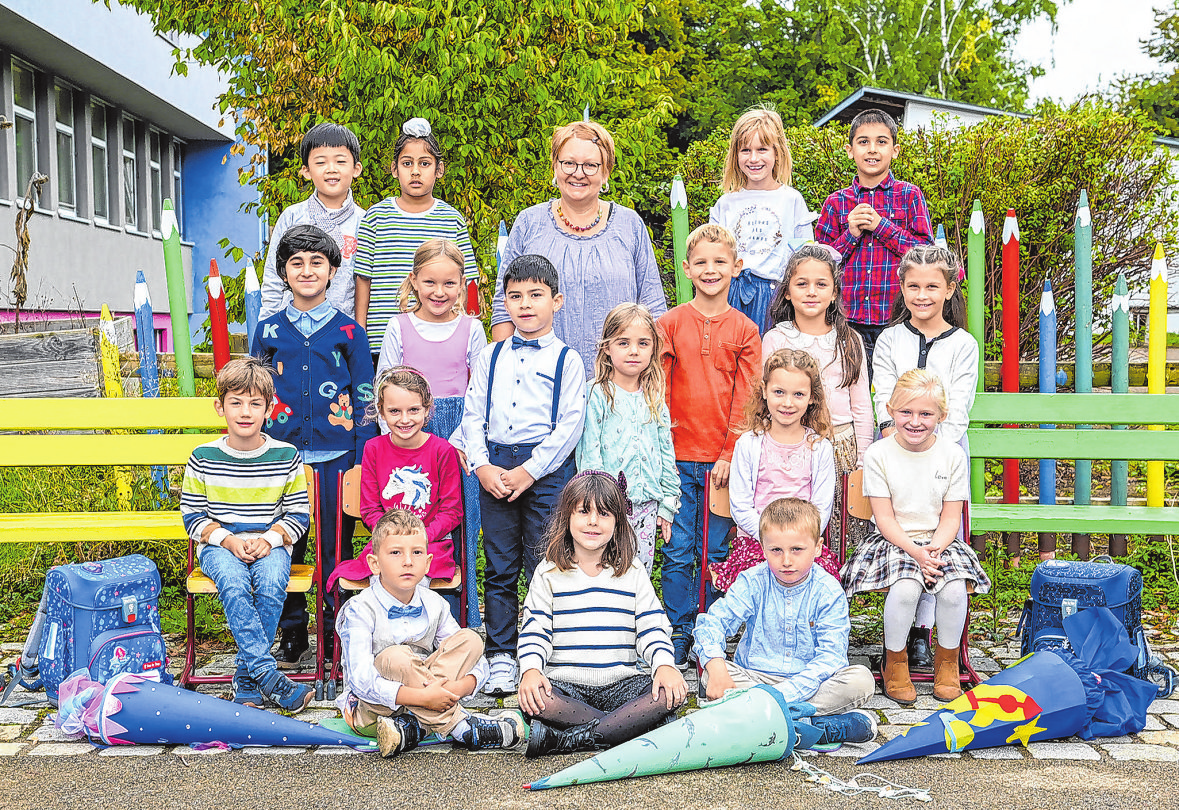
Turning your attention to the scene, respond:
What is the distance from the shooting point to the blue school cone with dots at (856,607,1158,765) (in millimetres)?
3801

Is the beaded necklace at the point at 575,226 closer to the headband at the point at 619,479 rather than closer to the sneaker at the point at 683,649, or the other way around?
the headband at the point at 619,479

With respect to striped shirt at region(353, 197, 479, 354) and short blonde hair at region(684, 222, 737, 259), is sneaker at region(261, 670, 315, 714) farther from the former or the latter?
short blonde hair at region(684, 222, 737, 259)

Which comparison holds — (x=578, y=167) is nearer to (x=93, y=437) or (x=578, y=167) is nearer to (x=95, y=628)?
(x=93, y=437)

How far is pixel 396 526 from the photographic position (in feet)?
13.1

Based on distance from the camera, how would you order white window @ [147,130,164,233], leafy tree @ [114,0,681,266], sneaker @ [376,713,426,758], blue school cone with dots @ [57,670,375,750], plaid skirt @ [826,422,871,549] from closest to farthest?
sneaker @ [376,713,426,758], blue school cone with dots @ [57,670,375,750], plaid skirt @ [826,422,871,549], leafy tree @ [114,0,681,266], white window @ [147,130,164,233]

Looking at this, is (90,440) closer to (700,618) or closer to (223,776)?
(223,776)

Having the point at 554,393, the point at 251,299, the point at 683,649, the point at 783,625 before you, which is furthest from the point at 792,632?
the point at 251,299

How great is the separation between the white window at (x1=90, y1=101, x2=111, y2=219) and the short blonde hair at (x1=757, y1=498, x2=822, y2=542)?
49.0ft

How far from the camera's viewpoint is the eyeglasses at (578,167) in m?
4.99

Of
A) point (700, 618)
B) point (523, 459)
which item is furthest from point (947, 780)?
point (523, 459)

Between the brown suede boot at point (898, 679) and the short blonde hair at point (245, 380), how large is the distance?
2551 millimetres

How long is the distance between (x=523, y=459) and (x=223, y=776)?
1594 mm

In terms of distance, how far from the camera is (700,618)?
164 inches

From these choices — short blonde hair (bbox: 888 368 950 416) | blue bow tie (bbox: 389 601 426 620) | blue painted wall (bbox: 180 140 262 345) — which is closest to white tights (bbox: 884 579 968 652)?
short blonde hair (bbox: 888 368 950 416)
